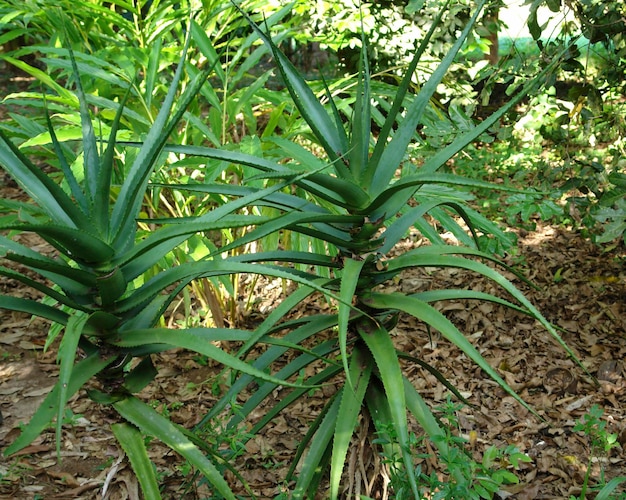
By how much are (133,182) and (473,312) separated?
2.57 m

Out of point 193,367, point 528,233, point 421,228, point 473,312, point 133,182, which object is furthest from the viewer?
point 528,233

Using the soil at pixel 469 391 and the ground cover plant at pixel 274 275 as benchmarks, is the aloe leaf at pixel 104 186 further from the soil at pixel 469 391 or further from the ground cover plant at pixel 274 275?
the soil at pixel 469 391

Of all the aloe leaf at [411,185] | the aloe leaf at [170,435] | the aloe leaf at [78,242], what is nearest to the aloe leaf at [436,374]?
the aloe leaf at [411,185]

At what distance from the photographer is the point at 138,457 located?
5.40 ft

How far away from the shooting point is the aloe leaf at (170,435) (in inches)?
63.5

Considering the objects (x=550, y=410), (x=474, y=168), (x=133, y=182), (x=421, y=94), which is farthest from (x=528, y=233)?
(x=133, y=182)

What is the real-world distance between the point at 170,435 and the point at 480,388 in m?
2.00

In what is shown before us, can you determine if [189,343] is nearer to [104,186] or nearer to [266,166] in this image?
[104,186]

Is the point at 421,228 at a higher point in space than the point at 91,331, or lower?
higher

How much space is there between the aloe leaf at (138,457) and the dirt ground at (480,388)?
2.04 ft

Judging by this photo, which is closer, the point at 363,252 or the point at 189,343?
the point at 189,343

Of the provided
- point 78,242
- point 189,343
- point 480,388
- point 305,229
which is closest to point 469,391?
point 480,388

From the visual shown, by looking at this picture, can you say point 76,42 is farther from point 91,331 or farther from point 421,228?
point 91,331

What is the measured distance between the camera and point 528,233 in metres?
4.48
